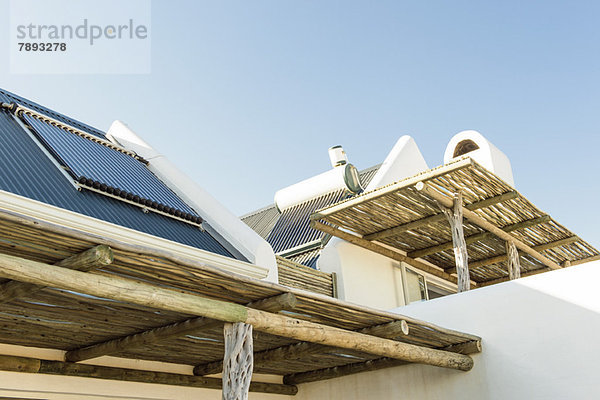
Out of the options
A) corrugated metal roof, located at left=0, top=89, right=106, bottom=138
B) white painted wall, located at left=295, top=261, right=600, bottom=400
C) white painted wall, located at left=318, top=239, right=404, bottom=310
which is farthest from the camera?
white painted wall, located at left=318, top=239, right=404, bottom=310

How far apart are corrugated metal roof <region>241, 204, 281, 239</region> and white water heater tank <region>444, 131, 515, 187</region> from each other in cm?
547

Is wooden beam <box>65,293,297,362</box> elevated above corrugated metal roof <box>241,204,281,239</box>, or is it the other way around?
corrugated metal roof <box>241,204,281,239</box>

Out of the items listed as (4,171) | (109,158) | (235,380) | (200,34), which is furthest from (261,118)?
(235,380)

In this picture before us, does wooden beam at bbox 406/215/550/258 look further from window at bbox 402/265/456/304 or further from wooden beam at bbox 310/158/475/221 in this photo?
wooden beam at bbox 310/158/475/221

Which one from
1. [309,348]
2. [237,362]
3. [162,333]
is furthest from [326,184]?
[237,362]

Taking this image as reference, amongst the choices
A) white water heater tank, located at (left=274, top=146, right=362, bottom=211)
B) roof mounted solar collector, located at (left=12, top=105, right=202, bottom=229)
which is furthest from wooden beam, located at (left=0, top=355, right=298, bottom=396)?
white water heater tank, located at (left=274, top=146, right=362, bottom=211)

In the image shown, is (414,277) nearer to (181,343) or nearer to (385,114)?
(385,114)

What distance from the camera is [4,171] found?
840 centimetres

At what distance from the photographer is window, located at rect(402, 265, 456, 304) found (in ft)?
47.5

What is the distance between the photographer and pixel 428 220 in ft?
41.4

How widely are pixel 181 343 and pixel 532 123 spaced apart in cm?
1303

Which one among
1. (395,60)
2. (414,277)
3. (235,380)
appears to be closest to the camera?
(235,380)

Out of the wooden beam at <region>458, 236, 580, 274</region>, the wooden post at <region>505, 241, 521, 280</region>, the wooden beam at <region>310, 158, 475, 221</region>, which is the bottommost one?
the wooden post at <region>505, 241, 521, 280</region>

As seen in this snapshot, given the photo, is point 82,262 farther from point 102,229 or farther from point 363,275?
point 363,275
